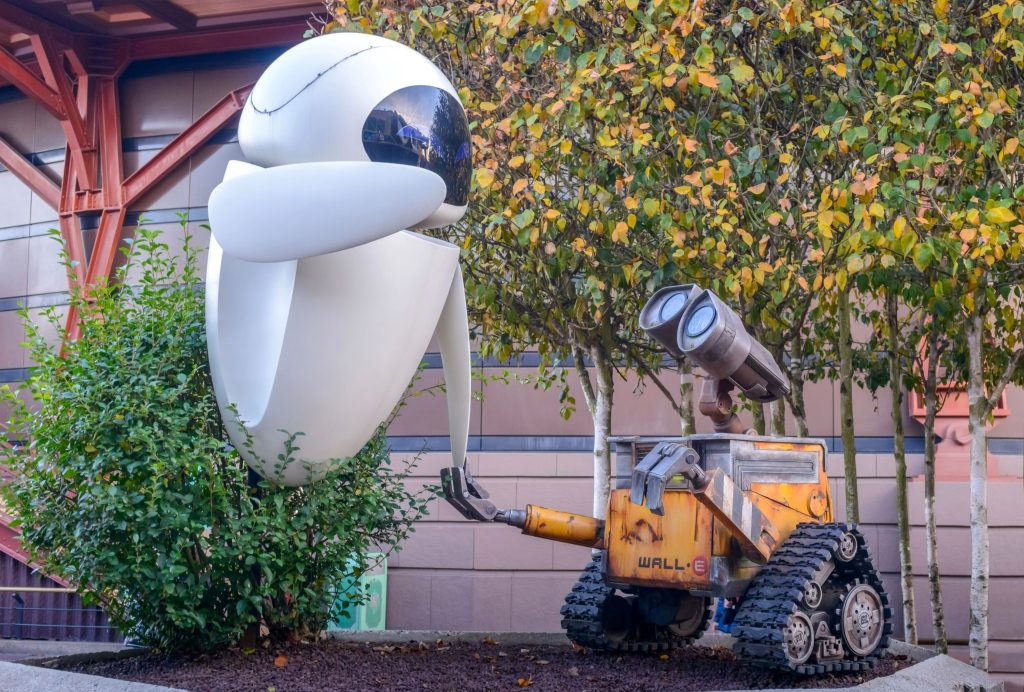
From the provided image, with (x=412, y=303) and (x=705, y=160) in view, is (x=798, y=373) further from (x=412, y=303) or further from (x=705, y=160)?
(x=412, y=303)

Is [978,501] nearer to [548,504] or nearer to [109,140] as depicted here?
[548,504]

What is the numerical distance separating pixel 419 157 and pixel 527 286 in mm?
2975

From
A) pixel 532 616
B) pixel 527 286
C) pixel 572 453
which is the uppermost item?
pixel 527 286

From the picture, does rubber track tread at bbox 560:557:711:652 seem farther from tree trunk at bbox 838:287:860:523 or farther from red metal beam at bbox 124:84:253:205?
red metal beam at bbox 124:84:253:205

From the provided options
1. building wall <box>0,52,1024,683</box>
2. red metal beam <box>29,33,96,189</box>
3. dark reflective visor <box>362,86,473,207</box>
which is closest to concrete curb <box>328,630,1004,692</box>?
dark reflective visor <box>362,86,473,207</box>

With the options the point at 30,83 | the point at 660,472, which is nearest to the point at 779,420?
the point at 660,472

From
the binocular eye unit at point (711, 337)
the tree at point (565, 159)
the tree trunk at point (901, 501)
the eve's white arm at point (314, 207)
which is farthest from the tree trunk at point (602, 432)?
the eve's white arm at point (314, 207)

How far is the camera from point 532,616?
10688 millimetres

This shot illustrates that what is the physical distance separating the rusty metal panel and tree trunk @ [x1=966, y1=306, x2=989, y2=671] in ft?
9.60

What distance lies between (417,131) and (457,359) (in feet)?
4.51

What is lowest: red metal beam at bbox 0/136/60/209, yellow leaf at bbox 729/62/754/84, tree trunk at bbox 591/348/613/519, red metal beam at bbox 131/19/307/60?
tree trunk at bbox 591/348/613/519

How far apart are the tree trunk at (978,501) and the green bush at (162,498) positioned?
3.97 metres

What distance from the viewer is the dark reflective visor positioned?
15.1 feet

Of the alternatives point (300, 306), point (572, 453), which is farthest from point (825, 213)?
point (572, 453)
